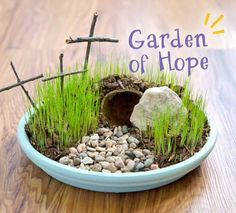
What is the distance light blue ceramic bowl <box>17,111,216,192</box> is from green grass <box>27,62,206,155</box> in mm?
28

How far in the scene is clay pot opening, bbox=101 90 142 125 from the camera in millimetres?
1044

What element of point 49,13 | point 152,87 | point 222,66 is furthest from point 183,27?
point 152,87

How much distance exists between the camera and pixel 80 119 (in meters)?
1.00

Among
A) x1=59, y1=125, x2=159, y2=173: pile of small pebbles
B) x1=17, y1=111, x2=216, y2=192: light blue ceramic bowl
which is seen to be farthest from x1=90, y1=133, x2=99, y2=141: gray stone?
x1=17, y1=111, x2=216, y2=192: light blue ceramic bowl

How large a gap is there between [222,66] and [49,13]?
0.64 m

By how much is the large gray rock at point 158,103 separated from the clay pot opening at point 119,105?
36 mm

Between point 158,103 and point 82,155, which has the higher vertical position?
point 158,103

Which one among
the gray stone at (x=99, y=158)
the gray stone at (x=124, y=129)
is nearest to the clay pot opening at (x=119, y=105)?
the gray stone at (x=124, y=129)

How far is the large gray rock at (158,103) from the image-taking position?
99 centimetres

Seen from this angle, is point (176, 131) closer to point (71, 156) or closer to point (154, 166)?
point (154, 166)

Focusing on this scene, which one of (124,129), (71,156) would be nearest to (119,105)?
(124,129)

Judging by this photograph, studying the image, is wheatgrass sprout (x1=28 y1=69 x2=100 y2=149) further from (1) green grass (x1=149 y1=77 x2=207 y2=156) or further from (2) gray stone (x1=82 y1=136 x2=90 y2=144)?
(1) green grass (x1=149 y1=77 x2=207 y2=156)

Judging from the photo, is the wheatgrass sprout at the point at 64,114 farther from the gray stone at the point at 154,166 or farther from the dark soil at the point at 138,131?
the gray stone at the point at 154,166

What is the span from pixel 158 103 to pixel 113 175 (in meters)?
0.18
